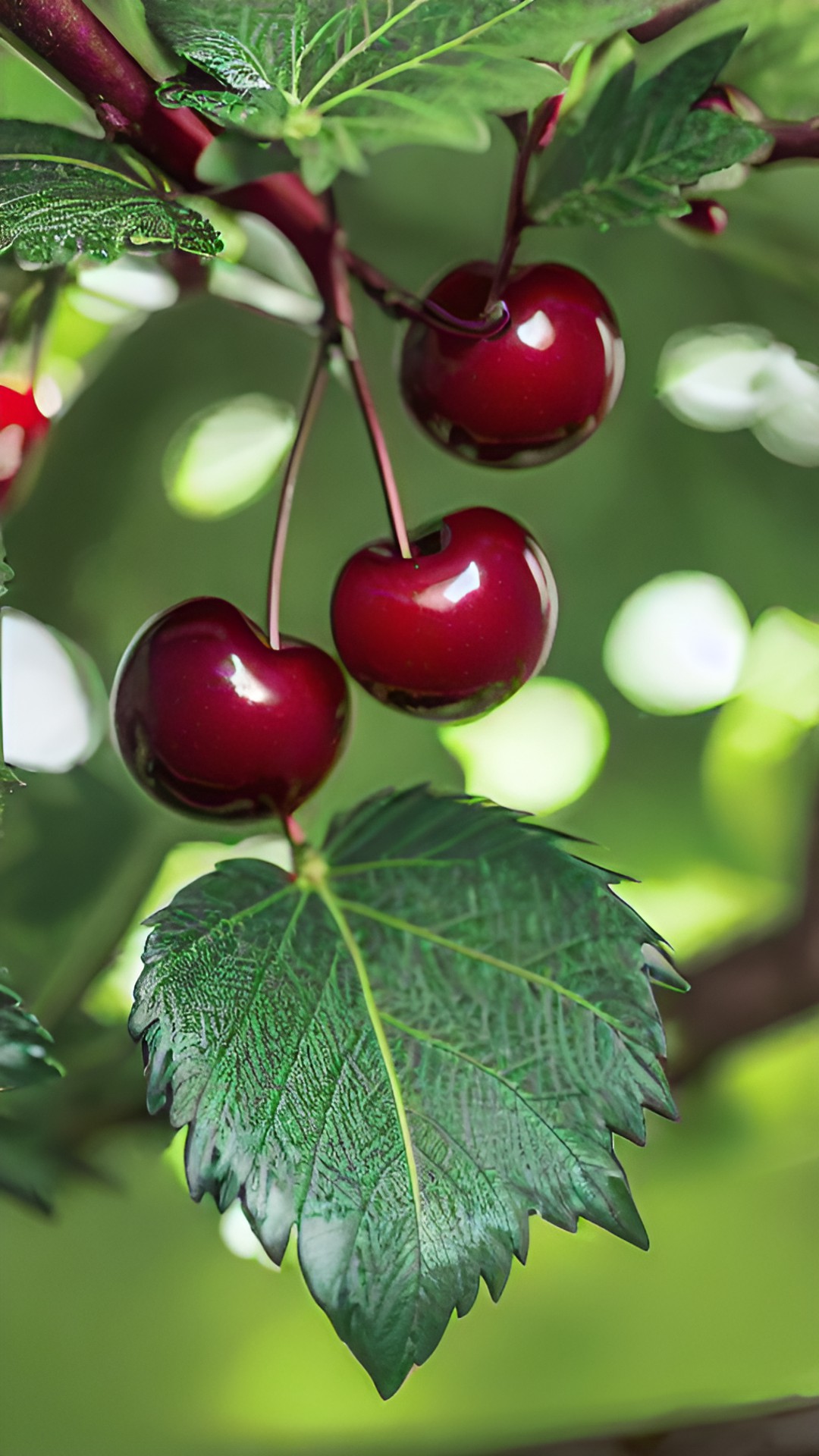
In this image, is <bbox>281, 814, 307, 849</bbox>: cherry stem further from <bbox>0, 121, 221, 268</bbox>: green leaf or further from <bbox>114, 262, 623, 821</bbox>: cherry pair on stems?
<bbox>0, 121, 221, 268</bbox>: green leaf

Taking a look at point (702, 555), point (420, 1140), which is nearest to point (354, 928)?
point (420, 1140)

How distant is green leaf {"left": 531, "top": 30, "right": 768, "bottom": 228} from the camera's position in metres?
0.23

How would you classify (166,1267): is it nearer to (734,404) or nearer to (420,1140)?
(420,1140)

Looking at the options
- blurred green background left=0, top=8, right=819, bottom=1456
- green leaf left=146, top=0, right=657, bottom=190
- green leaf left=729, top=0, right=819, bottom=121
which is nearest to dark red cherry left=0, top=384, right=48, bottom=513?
blurred green background left=0, top=8, right=819, bottom=1456

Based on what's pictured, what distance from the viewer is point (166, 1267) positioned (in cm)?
31

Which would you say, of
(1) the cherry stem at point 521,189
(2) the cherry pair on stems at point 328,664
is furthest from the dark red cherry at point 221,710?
(1) the cherry stem at point 521,189

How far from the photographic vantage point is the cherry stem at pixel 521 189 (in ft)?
0.82

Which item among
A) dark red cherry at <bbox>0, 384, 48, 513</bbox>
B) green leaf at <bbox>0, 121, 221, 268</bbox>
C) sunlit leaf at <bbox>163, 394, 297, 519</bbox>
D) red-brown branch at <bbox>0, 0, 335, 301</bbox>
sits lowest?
sunlit leaf at <bbox>163, 394, 297, 519</bbox>

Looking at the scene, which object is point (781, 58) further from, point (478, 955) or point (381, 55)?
point (478, 955)

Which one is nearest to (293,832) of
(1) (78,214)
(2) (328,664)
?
(2) (328,664)

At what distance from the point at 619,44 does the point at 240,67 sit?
11cm

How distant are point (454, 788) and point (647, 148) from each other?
19cm

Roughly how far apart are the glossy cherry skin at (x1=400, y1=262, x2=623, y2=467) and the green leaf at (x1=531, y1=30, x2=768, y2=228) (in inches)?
0.8

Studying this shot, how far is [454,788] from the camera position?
0.33 metres
